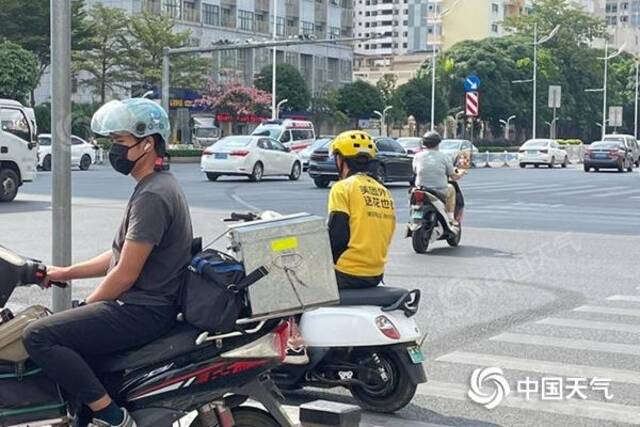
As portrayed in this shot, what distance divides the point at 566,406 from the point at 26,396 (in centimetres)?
349

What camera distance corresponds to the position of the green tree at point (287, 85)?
7131 cm

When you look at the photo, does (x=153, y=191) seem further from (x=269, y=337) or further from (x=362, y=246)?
(x=362, y=246)

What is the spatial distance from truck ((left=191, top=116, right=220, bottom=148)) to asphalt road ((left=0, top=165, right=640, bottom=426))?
128ft

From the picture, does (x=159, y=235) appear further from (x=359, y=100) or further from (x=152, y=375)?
(x=359, y=100)

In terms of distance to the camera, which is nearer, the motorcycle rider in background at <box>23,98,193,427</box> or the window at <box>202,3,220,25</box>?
the motorcycle rider in background at <box>23,98,193,427</box>

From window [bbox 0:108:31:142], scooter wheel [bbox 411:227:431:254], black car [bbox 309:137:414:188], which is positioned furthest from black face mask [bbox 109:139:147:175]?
black car [bbox 309:137:414:188]

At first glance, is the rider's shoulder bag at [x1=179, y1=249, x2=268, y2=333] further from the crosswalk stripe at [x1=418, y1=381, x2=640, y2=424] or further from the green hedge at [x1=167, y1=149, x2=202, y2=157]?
the green hedge at [x1=167, y1=149, x2=202, y2=157]

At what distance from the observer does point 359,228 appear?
670 cm

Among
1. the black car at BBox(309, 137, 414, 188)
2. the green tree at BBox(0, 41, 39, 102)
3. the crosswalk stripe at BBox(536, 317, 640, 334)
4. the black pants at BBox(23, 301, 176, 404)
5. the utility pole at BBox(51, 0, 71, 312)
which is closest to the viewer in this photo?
the black pants at BBox(23, 301, 176, 404)

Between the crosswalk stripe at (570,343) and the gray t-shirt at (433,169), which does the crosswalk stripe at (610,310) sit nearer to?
the crosswalk stripe at (570,343)

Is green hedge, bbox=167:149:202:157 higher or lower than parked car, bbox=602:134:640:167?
lower

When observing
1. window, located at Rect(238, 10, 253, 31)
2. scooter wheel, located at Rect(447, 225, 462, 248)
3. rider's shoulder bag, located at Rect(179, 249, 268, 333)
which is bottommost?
scooter wheel, located at Rect(447, 225, 462, 248)

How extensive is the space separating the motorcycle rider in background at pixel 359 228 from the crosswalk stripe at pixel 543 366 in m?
1.47

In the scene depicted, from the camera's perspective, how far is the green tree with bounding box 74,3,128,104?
5806 centimetres
